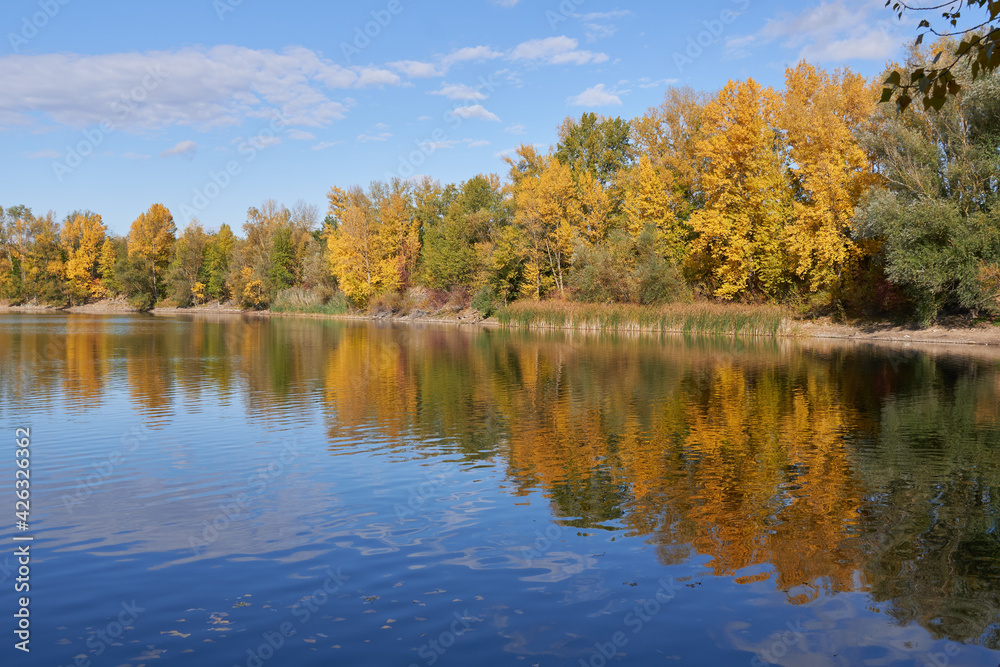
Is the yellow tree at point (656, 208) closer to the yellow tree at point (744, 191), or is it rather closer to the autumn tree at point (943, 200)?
the yellow tree at point (744, 191)

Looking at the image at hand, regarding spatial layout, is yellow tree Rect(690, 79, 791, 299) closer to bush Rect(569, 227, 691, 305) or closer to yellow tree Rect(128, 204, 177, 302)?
bush Rect(569, 227, 691, 305)

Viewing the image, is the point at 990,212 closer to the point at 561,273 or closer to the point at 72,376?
the point at 561,273

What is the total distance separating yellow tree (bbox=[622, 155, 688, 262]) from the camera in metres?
60.5

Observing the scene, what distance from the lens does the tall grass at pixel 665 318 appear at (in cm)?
5088

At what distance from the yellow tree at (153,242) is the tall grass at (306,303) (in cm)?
2590

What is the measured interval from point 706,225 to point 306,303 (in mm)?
60323

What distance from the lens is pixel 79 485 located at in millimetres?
12117

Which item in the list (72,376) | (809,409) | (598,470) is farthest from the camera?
(72,376)

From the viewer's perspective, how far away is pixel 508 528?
10031 mm

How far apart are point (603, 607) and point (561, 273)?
63.3 m

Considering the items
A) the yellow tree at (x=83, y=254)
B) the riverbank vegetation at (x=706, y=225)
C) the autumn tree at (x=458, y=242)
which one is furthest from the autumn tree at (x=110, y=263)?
the autumn tree at (x=458, y=242)

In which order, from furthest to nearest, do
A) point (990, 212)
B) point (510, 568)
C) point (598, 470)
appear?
point (990, 212), point (598, 470), point (510, 568)

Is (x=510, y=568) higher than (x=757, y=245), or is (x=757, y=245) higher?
(x=757, y=245)

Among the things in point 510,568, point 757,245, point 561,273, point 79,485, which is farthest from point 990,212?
point 79,485
